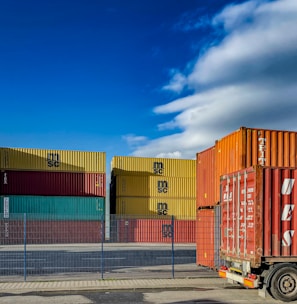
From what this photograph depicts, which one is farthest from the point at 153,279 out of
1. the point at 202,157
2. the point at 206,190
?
the point at 202,157

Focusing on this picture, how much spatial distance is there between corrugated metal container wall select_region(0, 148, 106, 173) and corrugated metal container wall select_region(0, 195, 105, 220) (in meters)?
2.88

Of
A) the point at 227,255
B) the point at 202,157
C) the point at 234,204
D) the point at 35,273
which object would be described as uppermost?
the point at 202,157

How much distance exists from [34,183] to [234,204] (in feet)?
94.2

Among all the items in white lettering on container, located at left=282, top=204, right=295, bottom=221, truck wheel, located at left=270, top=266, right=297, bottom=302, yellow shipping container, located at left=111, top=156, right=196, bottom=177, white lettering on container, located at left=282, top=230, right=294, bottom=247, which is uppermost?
yellow shipping container, located at left=111, top=156, right=196, bottom=177

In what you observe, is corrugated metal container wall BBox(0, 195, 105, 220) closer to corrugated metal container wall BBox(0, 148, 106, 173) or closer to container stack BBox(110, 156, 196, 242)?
corrugated metal container wall BBox(0, 148, 106, 173)

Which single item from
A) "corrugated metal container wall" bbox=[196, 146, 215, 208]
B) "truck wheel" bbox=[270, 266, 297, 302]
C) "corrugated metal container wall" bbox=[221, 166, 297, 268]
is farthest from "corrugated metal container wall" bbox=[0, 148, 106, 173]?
"truck wheel" bbox=[270, 266, 297, 302]

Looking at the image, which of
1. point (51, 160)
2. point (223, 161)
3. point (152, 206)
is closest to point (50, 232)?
point (223, 161)

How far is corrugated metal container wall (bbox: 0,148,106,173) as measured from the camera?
36.7m

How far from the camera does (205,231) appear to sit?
14.7 m

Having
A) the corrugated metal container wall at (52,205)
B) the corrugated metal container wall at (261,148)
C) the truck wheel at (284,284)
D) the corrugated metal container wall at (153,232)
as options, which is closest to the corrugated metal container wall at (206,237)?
the corrugated metal container wall at (261,148)

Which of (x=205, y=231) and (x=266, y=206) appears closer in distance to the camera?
(x=266, y=206)

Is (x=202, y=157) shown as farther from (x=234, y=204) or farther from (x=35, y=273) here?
(x=35, y=273)

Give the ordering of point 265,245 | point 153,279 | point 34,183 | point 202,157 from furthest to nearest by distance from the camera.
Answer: point 34,183 < point 202,157 < point 153,279 < point 265,245

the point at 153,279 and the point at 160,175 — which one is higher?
the point at 160,175
